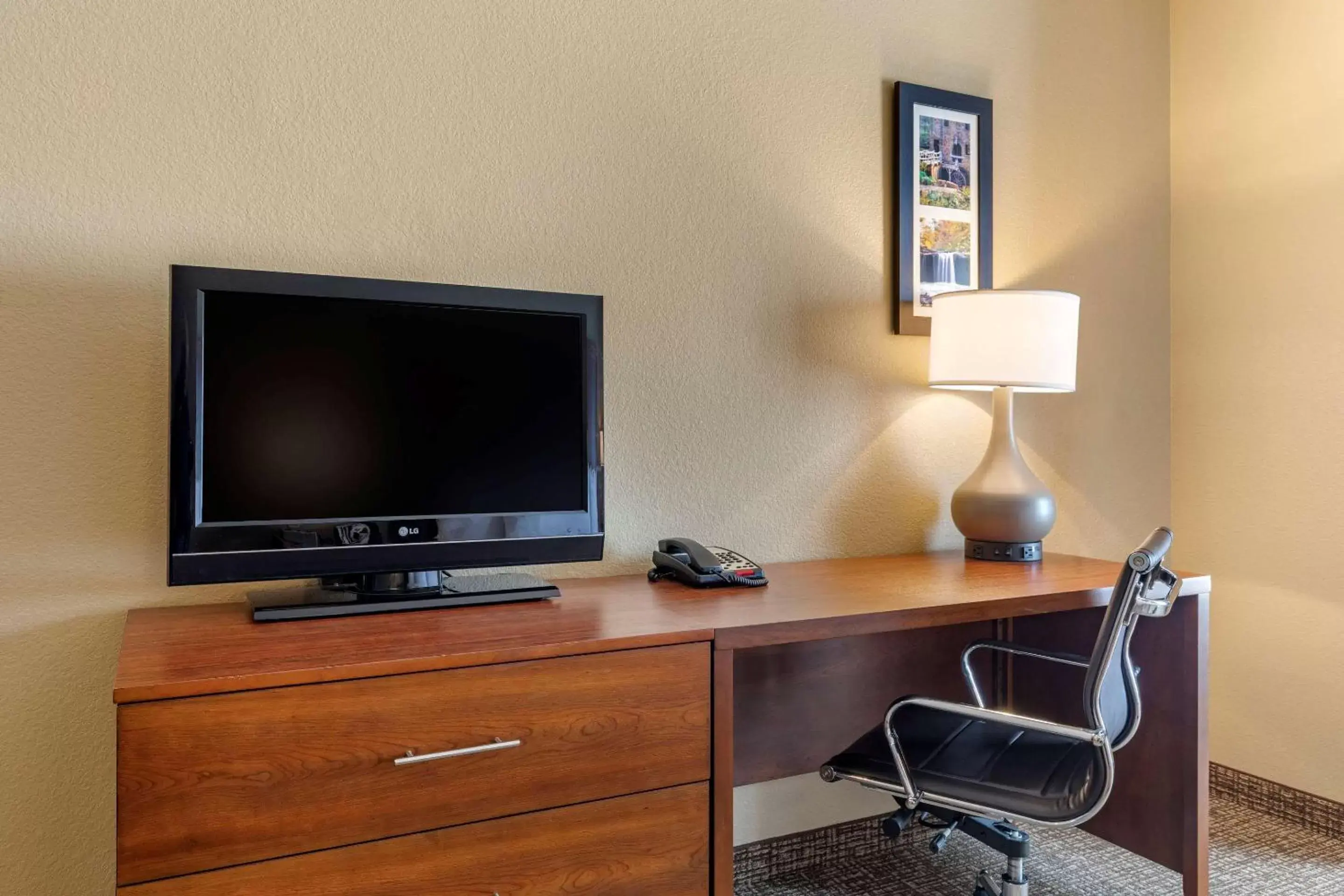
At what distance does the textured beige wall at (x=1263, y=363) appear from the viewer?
8.00ft

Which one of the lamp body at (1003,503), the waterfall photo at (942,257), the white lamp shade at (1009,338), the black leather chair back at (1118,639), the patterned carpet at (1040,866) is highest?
the waterfall photo at (942,257)

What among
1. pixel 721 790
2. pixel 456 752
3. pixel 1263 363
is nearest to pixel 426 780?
pixel 456 752

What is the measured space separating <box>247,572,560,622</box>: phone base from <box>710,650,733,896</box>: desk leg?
396 mm

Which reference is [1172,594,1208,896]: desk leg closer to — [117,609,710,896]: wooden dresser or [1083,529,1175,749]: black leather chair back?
[1083,529,1175,749]: black leather chair back

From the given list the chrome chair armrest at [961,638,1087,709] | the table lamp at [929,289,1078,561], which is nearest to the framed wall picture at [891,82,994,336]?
the table lamp at [929,289,1078,561]

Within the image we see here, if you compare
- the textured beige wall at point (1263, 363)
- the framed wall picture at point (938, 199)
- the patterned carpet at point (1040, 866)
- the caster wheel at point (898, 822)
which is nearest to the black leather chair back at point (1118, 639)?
the caster wheel at point (898, 822)

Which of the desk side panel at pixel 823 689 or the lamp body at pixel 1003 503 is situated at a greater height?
the lamp body at pixel 1003 503

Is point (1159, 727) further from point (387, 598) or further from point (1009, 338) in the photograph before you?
point (387, 598)

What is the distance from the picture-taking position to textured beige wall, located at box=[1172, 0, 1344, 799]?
8.00 feet

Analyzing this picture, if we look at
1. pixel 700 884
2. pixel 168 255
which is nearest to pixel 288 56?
pixel 168 255

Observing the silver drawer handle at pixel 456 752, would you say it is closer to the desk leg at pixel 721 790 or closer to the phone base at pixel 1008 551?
the desk leg at pixel 721 790

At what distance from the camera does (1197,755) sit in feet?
6.45

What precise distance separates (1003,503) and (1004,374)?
307mm

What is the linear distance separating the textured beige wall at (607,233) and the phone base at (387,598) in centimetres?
21
